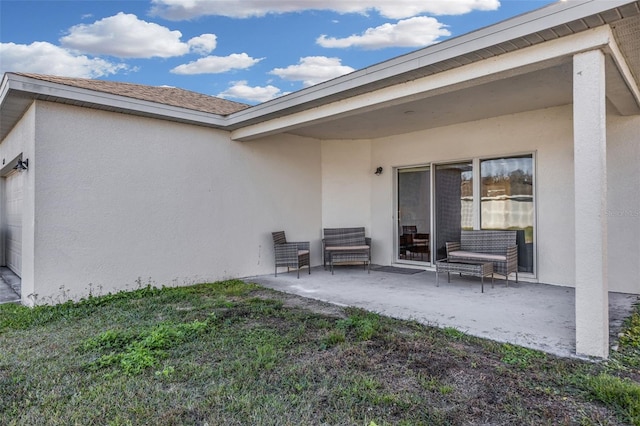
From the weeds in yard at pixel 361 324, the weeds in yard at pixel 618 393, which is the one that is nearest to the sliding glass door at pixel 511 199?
the weeds in yard at pixel 361 324

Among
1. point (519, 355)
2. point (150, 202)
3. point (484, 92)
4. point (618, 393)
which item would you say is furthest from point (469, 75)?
point (150, 202)

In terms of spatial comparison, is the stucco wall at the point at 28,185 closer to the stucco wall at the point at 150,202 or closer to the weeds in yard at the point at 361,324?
the stucco wall at the point at 150,202

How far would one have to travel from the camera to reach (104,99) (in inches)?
213

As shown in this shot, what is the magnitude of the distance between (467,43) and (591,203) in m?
1.93

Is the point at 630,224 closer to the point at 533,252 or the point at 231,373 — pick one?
the point at 533,252

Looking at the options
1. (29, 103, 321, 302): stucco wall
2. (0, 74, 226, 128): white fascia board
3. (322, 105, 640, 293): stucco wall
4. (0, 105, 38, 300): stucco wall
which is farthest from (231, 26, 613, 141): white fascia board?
(0, 105, 38, 300): stucco wall

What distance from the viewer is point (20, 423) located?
2268 mm

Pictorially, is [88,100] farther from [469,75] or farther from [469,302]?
[469,302]

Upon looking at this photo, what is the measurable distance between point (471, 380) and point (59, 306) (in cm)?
525

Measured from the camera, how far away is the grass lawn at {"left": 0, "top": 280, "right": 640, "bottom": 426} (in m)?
2.35

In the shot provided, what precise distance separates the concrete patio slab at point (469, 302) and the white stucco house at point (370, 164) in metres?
0.53

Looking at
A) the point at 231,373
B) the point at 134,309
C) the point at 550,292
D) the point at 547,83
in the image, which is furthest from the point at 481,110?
the point at 134,309

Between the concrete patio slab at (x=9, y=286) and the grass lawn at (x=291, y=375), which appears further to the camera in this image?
the concrete patio slab at (x=9, y=286)

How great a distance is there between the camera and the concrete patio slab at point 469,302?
3844 millimetres
